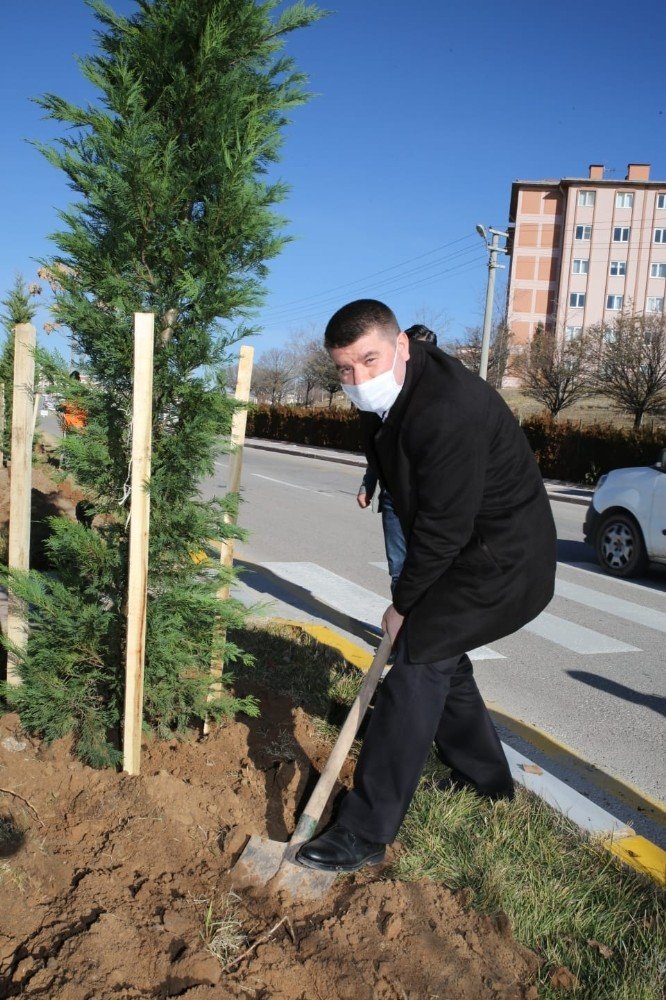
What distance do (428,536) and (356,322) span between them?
0.70 metres

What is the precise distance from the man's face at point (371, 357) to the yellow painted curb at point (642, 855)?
1796mm

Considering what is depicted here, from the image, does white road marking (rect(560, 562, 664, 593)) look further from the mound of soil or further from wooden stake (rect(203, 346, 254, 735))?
the mound of soil

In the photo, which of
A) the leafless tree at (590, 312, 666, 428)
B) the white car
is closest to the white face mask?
the white car

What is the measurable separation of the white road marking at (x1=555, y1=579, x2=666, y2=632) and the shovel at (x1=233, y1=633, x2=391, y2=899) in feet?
15.1

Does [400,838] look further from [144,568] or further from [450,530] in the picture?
[144,568]

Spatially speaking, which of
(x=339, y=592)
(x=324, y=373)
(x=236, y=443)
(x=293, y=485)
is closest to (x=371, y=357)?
(x=236, y=443)

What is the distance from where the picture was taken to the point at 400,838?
2.66m

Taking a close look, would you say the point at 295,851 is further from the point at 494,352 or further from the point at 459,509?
the point at 494,352

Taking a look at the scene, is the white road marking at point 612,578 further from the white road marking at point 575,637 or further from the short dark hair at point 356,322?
the short dark hair at point 356,322

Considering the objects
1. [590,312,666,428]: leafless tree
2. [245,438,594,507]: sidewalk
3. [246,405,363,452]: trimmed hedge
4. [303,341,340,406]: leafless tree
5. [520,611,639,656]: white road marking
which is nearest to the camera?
[520,611,639,656]: white road marking

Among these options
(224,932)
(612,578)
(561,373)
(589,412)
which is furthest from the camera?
(589,412)

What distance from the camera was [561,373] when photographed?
38.2 m

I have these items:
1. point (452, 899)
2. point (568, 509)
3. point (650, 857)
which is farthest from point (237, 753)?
point (568, 509)

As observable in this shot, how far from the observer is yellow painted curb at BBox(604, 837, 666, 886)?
8.57 feet
